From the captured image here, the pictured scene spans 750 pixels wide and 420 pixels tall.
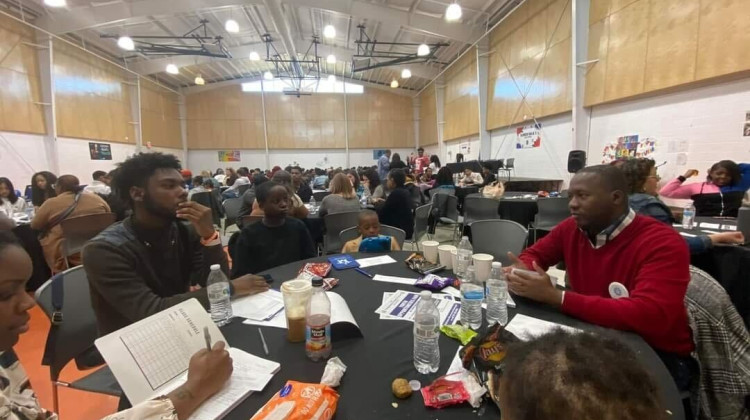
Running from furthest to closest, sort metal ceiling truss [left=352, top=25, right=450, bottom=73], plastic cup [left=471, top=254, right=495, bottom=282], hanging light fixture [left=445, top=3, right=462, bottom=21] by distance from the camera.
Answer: metal ceiling truss [left=352, top=25, right=450, bottom=73] → hanging light fixture [left=445, top=3, right=462, bottom=21] → plastic cup [left=471, top=254, right=495, bottom=282]

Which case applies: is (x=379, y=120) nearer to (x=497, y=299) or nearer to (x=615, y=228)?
(x=615, y=228)

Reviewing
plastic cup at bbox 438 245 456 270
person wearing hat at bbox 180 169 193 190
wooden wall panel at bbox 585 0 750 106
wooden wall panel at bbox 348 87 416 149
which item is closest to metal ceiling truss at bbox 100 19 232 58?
person wearing hat at bbox 180 169 193 190

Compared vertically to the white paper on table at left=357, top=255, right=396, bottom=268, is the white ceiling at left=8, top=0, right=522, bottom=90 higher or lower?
higher

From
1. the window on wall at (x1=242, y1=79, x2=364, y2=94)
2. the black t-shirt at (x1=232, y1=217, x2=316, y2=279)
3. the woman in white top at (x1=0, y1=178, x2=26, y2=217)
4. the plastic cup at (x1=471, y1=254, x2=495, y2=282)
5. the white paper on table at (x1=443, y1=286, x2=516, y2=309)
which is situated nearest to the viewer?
Answer: the white paper on table at (x1=443, y1=286, x2=516, y2=309)

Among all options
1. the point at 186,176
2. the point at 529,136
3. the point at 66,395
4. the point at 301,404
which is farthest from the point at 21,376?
the point at 529,136

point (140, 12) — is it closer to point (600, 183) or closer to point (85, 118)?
point (85, 118)

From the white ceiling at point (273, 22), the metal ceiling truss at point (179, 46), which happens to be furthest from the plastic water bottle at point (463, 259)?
the metal ceiling truss at point (179, 46)

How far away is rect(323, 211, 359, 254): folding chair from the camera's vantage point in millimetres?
3689

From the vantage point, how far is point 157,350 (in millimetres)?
1021

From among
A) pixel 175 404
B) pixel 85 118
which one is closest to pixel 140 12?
pixel 85 118

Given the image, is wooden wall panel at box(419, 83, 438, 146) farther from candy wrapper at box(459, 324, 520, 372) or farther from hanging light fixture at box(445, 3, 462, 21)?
candy wrapper at box(459, 324, 520, 372)

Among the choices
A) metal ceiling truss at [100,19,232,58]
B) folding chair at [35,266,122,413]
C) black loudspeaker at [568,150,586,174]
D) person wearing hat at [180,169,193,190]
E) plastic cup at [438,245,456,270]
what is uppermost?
metal ceiling truss at [100,19,232,58]

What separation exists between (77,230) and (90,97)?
953cm

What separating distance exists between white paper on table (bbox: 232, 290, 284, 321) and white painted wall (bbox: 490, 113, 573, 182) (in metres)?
7.35
